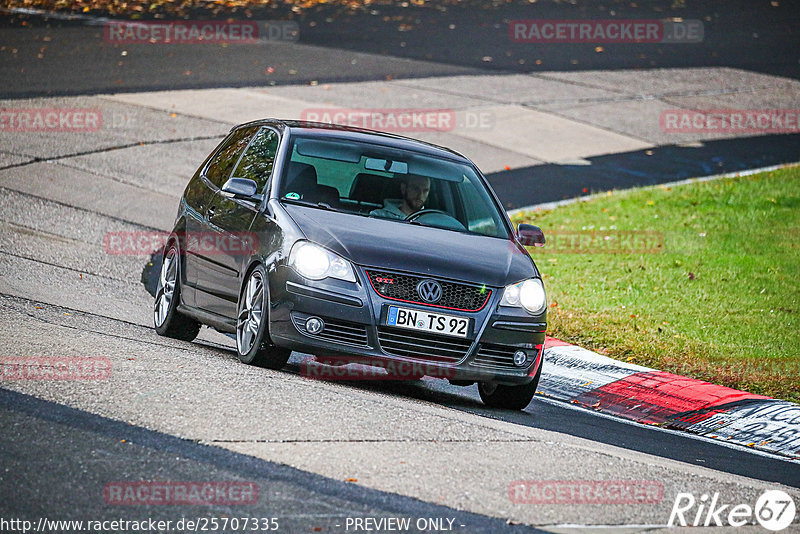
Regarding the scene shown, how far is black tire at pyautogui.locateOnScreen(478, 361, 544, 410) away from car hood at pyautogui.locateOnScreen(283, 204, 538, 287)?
0.77m

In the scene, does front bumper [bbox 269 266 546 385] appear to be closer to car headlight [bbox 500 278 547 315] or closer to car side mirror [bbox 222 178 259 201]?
car headlight [bbox 500 278 547 315]

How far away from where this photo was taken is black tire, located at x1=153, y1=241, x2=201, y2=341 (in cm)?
938

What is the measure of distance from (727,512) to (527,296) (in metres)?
2.45

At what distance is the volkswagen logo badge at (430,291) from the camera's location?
300 inches

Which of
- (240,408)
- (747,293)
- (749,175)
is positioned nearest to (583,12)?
(749,175)

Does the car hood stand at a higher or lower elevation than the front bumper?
higher

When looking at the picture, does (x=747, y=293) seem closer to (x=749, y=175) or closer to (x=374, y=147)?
(x=374, y=147)

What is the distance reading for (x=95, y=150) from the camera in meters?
16.6

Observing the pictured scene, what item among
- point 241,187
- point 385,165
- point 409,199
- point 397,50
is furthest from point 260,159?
point 397,50

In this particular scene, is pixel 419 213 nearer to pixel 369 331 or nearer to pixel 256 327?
pixel 369 331

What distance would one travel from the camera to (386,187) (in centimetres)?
884

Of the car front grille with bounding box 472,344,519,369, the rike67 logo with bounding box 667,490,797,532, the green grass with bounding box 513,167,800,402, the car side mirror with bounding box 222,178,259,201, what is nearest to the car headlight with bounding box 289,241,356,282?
the car side mirror with bounding box 222,178,259,201

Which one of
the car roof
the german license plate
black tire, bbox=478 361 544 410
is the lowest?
black tire, bbox=478 361 544 410

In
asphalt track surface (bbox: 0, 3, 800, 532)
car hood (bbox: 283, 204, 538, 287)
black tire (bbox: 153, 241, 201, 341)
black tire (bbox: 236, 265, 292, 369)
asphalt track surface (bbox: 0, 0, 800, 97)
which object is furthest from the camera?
asphalt track surface (bbox: 0, 0, 800, 97)
